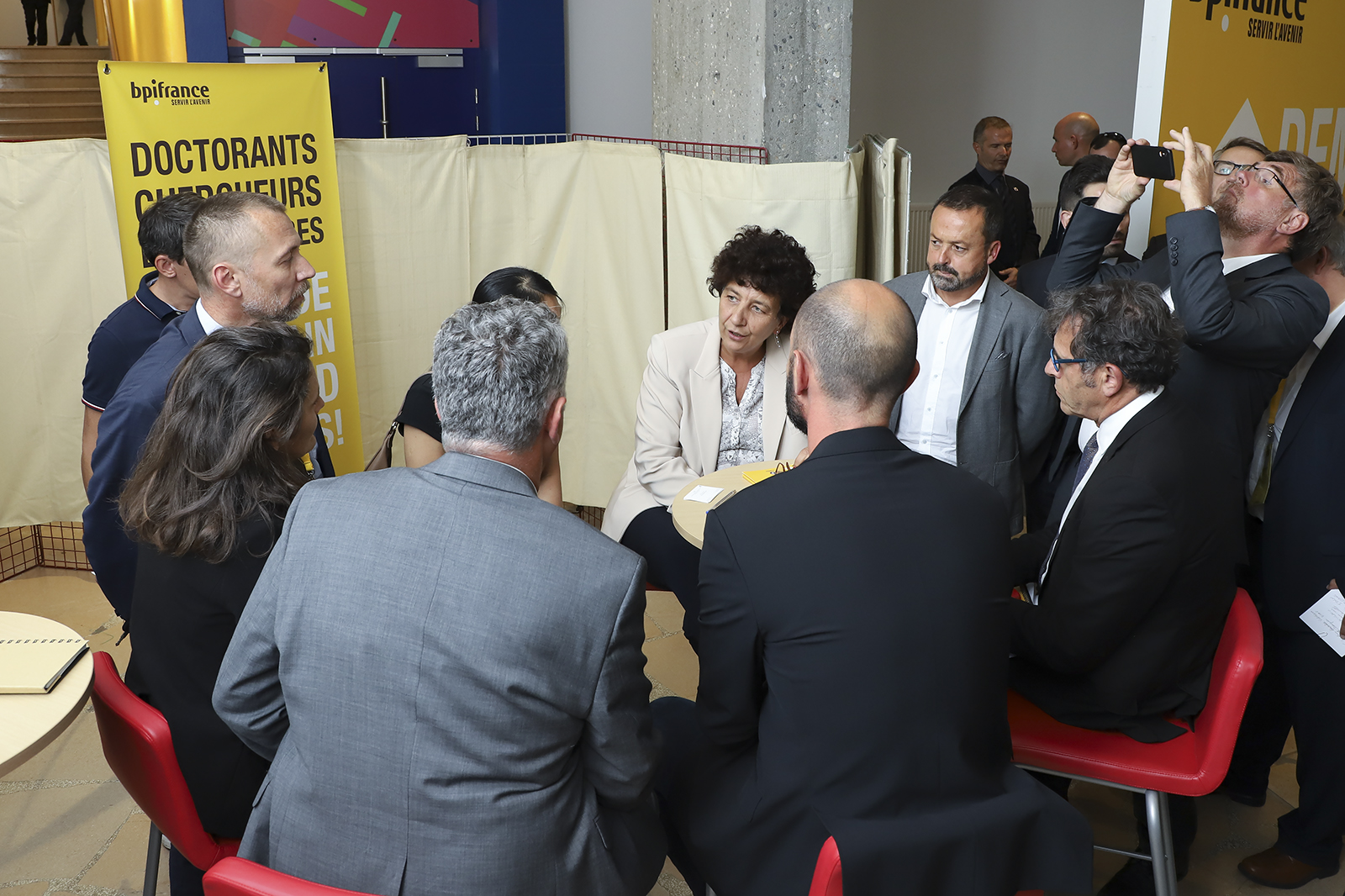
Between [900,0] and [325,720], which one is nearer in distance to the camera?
[325,720]

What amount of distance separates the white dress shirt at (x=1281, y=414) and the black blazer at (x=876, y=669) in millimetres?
1612

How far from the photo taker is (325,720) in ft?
4.74

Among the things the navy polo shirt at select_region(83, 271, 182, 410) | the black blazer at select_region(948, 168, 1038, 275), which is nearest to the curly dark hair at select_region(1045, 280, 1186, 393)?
the navy polo shirt at select_region(83, 271, 182, 410)

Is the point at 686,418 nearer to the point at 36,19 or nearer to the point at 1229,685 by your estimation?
the point at 1229,685

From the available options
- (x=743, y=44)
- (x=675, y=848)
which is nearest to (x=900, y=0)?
(x=743, y=44)

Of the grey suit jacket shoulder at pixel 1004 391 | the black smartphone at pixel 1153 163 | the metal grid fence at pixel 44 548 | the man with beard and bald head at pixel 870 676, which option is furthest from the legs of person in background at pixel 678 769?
the metal grid fence at pixel 44 548

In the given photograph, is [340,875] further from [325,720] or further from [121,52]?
[121,52]

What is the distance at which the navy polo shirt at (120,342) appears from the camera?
307 centimetres

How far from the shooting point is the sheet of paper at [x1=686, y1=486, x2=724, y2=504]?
2.71 meters

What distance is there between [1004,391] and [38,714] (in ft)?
A: 8.42

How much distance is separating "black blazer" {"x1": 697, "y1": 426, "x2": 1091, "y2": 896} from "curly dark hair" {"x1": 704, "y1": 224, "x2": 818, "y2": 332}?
1.53m

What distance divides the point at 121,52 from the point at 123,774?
805 centimetres

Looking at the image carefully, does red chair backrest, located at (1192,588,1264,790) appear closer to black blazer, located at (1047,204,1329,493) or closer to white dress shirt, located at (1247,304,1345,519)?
black blazer, located at (1047,204,1329,493)

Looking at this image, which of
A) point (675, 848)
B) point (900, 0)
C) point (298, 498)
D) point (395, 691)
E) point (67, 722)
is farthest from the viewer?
point (900, 0)
